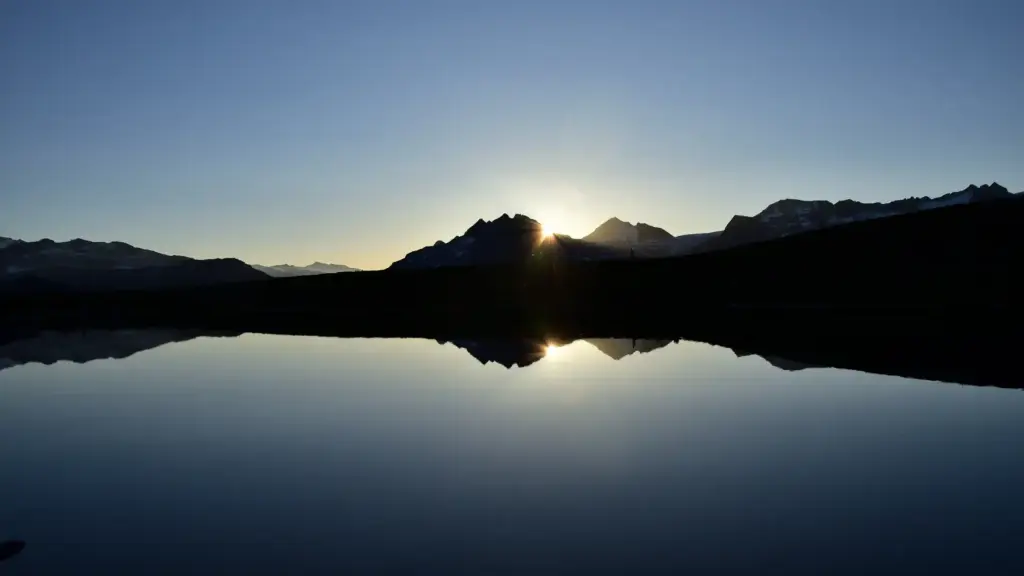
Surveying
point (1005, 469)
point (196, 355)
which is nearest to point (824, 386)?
point (1005, 469)

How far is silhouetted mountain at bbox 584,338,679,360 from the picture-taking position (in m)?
57.9

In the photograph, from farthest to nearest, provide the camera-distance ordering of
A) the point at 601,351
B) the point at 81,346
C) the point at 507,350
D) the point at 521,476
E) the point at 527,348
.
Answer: the point at 81,346
the point at 527,348
the point at 507,350
the point at 601,351
the point at 521,476

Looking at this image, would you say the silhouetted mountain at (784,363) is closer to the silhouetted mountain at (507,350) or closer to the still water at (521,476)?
the still water at (521,476)

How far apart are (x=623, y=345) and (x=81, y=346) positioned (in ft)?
203

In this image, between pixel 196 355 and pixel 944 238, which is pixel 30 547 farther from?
pixel 944 238

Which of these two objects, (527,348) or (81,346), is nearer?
(527,348)

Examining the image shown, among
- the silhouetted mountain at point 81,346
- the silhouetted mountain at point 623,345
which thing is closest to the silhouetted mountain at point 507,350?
the silhouetted mountain at point 623,345

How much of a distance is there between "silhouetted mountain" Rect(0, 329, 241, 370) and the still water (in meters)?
24.0

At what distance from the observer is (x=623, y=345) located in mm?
64500

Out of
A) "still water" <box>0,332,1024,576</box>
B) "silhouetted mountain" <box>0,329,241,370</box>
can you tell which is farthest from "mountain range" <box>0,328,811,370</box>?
"still water" <box>0,332,1024,576</box>

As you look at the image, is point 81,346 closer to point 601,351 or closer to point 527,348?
point 527,348

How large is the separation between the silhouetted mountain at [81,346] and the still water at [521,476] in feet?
78.9

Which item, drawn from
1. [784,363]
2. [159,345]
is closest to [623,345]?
[784,363]

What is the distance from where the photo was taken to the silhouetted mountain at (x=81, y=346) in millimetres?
63531
